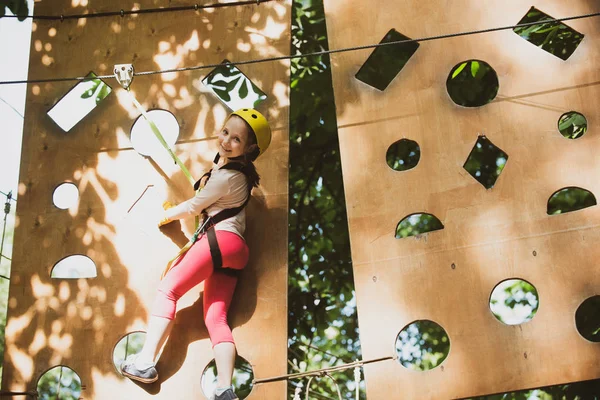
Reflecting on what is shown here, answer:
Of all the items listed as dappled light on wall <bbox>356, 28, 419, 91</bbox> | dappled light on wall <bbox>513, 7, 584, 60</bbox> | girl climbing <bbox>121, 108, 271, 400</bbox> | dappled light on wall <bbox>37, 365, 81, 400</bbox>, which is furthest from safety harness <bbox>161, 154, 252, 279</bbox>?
dappled light on wall <bbox>37, 365, 81, 400</bbox>

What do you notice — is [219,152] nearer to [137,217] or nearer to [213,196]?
[213,196]

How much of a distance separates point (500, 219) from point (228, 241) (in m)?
1.40

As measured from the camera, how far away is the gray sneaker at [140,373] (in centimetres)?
363

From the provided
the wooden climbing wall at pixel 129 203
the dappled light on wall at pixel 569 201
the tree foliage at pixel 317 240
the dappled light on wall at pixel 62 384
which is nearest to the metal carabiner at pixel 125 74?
the wooden climbing wall at pixel 129 203

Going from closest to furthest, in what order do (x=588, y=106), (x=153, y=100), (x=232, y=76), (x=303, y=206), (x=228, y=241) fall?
(x=228, y=241), (x=588, y=106), (x=153, y=100), (x=232, y=76), (x=303, y=206)

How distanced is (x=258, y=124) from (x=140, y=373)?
1359 mm

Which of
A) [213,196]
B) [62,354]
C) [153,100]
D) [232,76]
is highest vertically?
[232,76]

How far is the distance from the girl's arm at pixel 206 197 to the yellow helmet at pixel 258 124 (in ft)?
0.91

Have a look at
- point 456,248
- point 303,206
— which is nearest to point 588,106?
point 456,248

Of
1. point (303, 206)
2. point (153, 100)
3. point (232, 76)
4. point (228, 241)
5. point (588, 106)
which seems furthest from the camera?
point (303, 206)

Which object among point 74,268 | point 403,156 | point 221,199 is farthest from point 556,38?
point 74,268

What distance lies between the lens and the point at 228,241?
3.74m

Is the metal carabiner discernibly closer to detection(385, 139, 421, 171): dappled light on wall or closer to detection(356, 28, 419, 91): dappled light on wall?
detection(356, 28, 419, 91): dappled light on wall

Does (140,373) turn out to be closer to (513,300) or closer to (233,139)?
(233,139)
